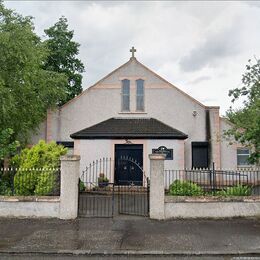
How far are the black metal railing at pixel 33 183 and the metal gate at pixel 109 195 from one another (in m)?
1.36

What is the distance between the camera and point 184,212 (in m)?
11.8

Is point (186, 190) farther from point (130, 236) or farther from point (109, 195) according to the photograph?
point (109, 195)

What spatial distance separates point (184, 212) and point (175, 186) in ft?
6.37

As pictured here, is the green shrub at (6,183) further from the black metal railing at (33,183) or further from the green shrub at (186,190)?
the green shrub at (186,190)

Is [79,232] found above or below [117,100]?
below

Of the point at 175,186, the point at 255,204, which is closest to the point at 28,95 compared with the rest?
the point at 175,186

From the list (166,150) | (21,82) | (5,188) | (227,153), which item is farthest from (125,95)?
(5,188)

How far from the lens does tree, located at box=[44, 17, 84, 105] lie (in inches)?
1272

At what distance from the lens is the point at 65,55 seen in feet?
106

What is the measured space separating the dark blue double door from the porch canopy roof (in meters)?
0.66

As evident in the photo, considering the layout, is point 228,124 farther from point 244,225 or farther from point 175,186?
point 244,225

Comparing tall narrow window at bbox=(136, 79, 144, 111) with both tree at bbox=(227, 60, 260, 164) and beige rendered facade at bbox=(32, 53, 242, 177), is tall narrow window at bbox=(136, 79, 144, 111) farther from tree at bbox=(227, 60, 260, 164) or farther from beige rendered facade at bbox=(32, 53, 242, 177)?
tree at bbox=(227, 60, 260, 164)

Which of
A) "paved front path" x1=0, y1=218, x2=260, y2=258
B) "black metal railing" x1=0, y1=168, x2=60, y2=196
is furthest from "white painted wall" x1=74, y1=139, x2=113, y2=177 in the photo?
"paved front path" x1=0, y1=218, x2=260, y2=258

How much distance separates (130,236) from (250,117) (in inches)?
247
